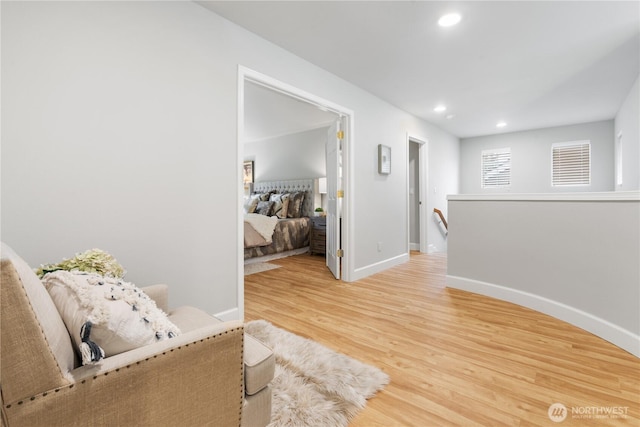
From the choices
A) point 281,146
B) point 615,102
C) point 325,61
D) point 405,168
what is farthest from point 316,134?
point 615,102

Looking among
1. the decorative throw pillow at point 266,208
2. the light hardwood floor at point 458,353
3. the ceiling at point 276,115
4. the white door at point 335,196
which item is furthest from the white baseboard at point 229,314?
the decorative throw pillow at point 266,208

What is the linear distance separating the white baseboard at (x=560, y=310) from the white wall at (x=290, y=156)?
361 centimetres

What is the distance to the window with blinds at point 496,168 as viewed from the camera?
21.8 ft

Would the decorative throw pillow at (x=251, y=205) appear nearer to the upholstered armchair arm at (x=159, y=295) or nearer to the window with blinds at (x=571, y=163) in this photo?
the upholstered armchair arm at (x=159, y=295)

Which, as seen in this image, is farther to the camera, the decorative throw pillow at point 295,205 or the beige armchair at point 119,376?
the decorative throw pillow at point 295,205

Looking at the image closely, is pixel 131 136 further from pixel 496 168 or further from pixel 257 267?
pixel 496 168

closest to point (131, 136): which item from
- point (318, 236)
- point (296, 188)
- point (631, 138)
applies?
point (318, 236)

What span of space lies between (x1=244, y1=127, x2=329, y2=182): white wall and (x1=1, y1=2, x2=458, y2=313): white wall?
10.6 ft

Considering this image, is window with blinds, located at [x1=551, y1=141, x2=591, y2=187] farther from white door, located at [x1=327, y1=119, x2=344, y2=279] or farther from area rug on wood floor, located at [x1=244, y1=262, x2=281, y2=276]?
area rug on wood floor, located at [x1=244, y1=262, x2=281, y2=276]

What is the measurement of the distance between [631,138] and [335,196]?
12.9 feet

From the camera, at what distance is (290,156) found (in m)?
6.60

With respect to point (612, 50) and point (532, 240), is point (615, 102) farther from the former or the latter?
point (532, 240)

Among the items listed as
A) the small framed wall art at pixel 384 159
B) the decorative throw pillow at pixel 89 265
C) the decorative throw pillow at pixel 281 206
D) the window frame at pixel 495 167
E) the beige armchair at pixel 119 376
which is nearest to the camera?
the beige armchair at pixel 119 376

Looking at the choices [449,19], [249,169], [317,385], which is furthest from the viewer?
[249,169]
